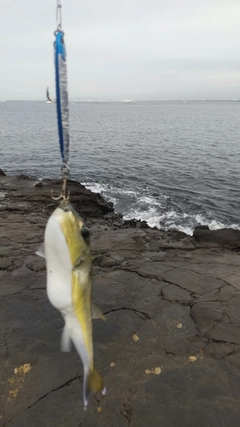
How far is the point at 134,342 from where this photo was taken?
23.7 feet

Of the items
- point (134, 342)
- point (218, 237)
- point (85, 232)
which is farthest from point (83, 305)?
point (218, 237)

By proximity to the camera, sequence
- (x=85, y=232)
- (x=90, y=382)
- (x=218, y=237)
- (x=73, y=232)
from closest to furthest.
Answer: (x=73, y=232)
(x=85, y=232)
(x=90, y=382)
(x=218, y=237)

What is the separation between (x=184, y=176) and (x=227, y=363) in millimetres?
26368

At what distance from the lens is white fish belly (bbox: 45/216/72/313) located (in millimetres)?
2607

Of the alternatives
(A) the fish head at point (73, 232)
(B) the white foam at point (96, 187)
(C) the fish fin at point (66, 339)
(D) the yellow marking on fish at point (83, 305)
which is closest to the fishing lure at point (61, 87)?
(A) the fish head at point (73, 232)

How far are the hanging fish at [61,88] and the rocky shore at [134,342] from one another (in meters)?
4.96

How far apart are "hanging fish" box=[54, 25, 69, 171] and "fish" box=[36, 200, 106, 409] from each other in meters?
0.72

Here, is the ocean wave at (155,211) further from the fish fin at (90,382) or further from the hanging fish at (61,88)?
the hanging fish at (61,88)

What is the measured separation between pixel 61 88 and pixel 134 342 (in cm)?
612

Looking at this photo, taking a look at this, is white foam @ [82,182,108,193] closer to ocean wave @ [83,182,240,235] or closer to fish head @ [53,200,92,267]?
ocean wave @ [83,182,240,235]

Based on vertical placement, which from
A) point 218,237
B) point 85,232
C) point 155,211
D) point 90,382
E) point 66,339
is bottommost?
point 155,211

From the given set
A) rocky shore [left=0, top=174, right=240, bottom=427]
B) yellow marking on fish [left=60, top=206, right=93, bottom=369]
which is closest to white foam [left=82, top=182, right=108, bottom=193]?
rocky shore [left=0, top=174, right=240, bottom=427]

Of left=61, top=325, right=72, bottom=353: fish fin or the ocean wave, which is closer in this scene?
left=61, top=325, right=72, bottom=353: fish fin

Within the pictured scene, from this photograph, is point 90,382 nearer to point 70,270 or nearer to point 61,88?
point 70,270
